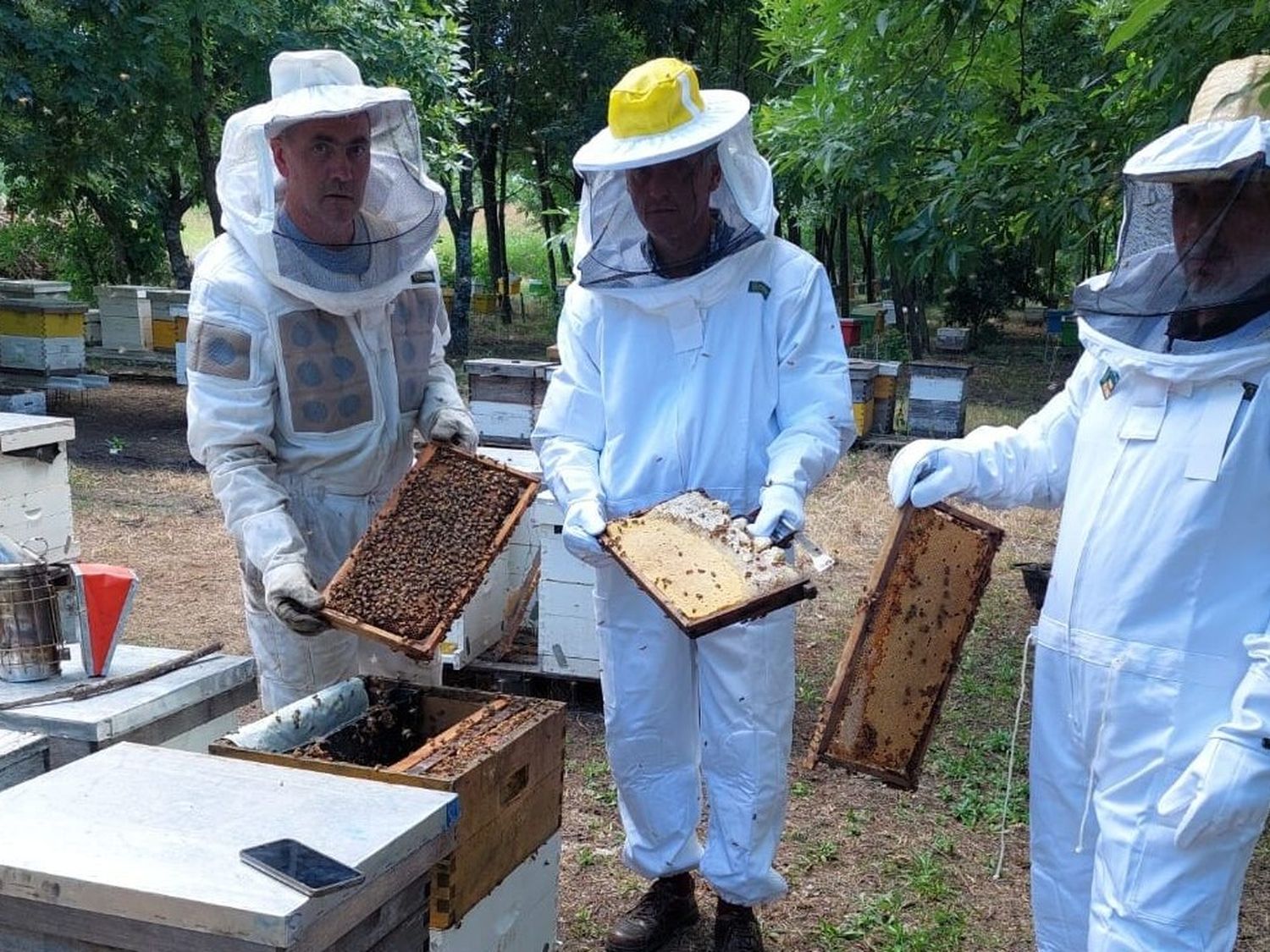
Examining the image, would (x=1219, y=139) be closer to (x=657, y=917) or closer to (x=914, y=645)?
(x=914, y=645)

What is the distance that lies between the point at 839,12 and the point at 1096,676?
110 inches

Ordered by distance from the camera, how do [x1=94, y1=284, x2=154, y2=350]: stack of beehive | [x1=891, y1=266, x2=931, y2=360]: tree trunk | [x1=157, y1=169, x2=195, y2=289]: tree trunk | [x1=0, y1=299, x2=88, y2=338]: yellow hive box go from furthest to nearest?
[x1=891, y1=266, x2=931, y2=360]: tree trunk < [x1=157, y1=169, x2=195, y2=289]: tree trunk < [x1=94, y1=284, x2=154, y2=350]: stack of beehive < [x1=0, y1=299, x2=88, y2=338]: yellow hive box

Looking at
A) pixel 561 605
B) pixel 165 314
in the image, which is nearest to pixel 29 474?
pixel 561 605

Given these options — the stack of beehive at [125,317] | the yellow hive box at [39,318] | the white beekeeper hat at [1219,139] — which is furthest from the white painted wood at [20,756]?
the stack of beehive at [125,317]

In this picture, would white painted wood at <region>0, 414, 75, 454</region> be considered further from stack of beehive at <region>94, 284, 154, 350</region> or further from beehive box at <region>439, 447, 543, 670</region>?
stack of beehive at <region>94, 284, 154, 350</region>

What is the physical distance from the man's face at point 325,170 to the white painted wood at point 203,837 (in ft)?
4.38

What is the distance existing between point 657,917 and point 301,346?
5.54ft

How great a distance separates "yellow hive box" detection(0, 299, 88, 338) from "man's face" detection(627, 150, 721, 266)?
8096 mm

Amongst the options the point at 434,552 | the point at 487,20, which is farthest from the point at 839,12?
the point at 487,20

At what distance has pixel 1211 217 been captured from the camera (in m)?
2.05

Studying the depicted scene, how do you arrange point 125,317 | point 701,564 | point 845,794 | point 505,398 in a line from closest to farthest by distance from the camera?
point 701,564 < point 845,794 < point 505,398 < point 125,317

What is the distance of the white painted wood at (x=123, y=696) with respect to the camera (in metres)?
2.19

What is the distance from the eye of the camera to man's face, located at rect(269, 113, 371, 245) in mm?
2709

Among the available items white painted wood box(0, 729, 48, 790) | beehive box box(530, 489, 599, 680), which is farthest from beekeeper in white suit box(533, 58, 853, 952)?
beehive box box(530, 489, 599, 680)
